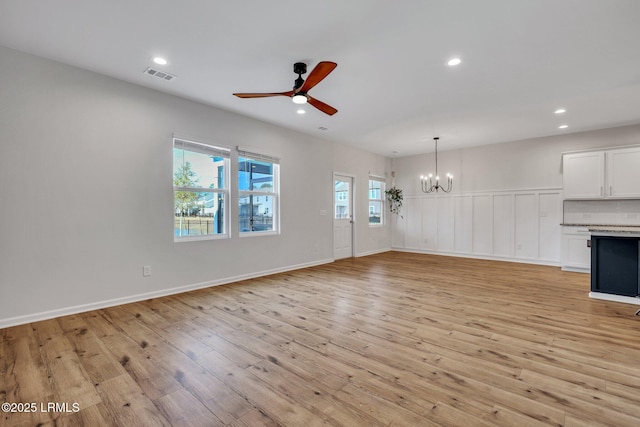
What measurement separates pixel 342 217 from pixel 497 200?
3.81 metres

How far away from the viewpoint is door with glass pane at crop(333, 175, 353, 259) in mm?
6930

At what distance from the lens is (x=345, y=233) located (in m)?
7.25

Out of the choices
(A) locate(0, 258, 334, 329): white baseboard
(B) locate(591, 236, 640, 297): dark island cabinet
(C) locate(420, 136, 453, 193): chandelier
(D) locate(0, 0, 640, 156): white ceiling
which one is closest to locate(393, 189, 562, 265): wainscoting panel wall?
(C) locate(420, 136, 453, 193): chandelier

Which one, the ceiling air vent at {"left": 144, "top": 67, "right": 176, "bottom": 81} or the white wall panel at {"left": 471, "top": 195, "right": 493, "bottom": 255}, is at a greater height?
the ceiling air vent at {"left": 144, "top": 67, "right": 176, "bottom": 81}

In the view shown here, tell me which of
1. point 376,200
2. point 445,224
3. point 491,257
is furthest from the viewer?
point 376,200

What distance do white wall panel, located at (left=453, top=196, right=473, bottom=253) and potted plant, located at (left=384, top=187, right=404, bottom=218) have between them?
5.07 ft

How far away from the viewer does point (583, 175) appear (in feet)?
18.9

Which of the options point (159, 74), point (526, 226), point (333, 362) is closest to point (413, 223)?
point (526, 226)

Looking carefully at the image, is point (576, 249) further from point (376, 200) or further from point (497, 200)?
point (376, 200)

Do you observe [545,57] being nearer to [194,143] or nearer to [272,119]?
[272,119]

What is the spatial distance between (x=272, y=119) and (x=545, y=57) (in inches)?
154

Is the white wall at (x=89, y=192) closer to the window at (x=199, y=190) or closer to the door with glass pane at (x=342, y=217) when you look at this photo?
the window at (x=199, y=190)

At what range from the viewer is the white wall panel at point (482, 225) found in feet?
23.2

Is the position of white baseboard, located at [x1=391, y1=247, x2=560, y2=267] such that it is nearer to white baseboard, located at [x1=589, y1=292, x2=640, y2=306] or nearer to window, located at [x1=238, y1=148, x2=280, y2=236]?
white baseboard, located at [x1=589, y1=292, x2=640, y2=306]
